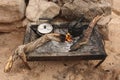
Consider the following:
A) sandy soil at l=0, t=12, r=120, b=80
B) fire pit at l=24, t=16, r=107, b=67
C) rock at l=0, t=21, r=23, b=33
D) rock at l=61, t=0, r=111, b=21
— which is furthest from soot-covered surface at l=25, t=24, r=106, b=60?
rock at l=0, t=21, r=23, b=33

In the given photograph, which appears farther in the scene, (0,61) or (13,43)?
(13,43)

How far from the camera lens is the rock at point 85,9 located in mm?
4664

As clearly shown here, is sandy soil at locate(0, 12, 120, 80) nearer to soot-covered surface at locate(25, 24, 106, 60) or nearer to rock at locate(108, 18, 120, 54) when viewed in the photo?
rock at locate(108, 18, 120, 54)

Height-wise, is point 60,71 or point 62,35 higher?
point 62,35

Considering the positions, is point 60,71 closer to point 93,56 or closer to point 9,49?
point 93,56

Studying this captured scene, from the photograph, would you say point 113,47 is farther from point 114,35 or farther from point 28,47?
point 28,47

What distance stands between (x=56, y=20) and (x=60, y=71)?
1076mm

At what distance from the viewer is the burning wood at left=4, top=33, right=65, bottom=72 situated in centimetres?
395

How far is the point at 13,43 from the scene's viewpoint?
4.81 meters

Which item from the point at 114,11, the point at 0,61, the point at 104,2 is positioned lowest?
the point at 0,61

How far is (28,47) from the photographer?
3945 millimetres

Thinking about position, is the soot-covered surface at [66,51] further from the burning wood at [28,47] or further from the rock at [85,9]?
the rock at [85,9]

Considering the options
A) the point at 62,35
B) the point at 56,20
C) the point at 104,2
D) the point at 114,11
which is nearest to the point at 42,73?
the point at 62,35

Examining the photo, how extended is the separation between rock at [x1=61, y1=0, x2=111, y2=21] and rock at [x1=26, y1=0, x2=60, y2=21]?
168 mm
